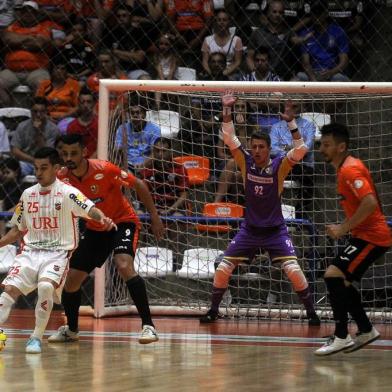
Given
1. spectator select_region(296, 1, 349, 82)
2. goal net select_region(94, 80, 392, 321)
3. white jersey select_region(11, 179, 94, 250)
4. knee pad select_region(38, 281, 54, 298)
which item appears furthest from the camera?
spectator select_region(296, 1, 349, 82)

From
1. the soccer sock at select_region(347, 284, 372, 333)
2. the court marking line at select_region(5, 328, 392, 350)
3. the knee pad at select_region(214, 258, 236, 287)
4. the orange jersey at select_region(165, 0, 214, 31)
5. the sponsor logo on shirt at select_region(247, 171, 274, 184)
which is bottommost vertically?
the court marking line at select_region(5, 328, 392, 350)

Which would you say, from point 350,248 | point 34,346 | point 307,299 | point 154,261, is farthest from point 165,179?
point 34,346

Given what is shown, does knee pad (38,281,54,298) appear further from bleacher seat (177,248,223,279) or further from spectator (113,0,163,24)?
spectator (113,0,163,24)

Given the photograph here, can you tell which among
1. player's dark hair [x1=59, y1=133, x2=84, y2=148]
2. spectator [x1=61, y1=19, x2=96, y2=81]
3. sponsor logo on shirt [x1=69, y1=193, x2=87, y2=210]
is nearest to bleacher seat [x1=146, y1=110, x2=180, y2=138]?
spectator [x1=61, y1=19, x2=96, y2=81]

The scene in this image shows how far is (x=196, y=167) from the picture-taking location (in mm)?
11984

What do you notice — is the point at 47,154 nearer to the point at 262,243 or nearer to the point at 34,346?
the point at 34,346

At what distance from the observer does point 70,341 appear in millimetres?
8578

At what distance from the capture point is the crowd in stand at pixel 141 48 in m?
13.2

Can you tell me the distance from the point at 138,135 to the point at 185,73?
2.10 m

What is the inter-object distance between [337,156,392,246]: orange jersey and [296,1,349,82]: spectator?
5811 mm

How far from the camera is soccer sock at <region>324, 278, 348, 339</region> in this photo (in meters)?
7.73

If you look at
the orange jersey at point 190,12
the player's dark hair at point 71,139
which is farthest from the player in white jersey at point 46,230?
the orange jersey at point 190,12

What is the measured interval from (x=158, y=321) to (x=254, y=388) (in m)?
4.76

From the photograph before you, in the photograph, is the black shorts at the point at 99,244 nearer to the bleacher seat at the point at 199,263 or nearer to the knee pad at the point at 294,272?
the knee pad at the point at 294,272
